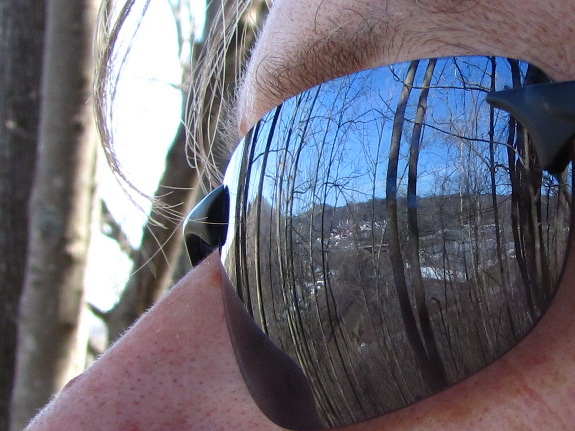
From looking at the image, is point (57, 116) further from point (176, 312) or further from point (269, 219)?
point (269, 219)

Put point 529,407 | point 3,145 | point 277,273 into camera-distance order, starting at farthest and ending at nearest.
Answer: point 3,145 < point 277,273 < point 529,407

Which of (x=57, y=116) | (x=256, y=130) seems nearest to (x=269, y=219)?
(x=256, y=130)

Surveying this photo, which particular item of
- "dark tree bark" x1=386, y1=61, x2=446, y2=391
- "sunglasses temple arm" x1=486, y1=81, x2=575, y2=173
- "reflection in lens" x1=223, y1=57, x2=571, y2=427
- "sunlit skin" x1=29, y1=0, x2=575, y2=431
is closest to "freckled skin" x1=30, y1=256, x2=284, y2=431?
"sunlit skin" x1=29, y1=0, x2=575, y2=431

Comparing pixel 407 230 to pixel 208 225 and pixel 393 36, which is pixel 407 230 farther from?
pixel 208 225

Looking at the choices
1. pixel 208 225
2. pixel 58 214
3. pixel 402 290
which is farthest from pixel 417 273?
pixel 58 214

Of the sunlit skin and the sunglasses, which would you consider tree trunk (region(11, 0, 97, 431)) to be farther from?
the sunglasses

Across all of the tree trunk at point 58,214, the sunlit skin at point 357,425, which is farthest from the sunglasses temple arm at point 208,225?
the tree trunk at point 58,214
